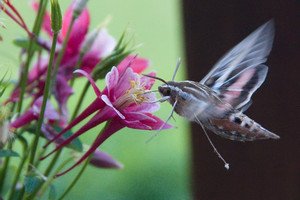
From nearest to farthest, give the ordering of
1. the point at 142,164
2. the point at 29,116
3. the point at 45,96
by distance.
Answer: the point at 45,96, the point at 29,116, the point at 142,164

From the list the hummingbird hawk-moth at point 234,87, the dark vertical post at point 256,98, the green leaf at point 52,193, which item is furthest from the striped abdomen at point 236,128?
the dark vertical post at point 256,98

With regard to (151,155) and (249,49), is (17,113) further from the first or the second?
(151,155)

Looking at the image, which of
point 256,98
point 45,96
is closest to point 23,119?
point 45,96

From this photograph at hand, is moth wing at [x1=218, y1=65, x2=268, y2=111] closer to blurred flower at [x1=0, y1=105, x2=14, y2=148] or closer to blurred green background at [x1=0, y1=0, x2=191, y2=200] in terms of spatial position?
blurred flower at [x1=0, y1=105, x2=14, y2=148]

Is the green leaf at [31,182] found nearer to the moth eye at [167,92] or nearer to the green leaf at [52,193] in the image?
the green leaf at [52,193]

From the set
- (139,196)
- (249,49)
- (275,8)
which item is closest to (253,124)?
(249,49)

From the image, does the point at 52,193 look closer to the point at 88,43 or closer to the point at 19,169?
the point at 19,169

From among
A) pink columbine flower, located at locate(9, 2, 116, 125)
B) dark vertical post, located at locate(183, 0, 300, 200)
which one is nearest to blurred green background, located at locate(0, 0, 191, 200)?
dark vertical post, located at locate(183, 0, 300, 200)
